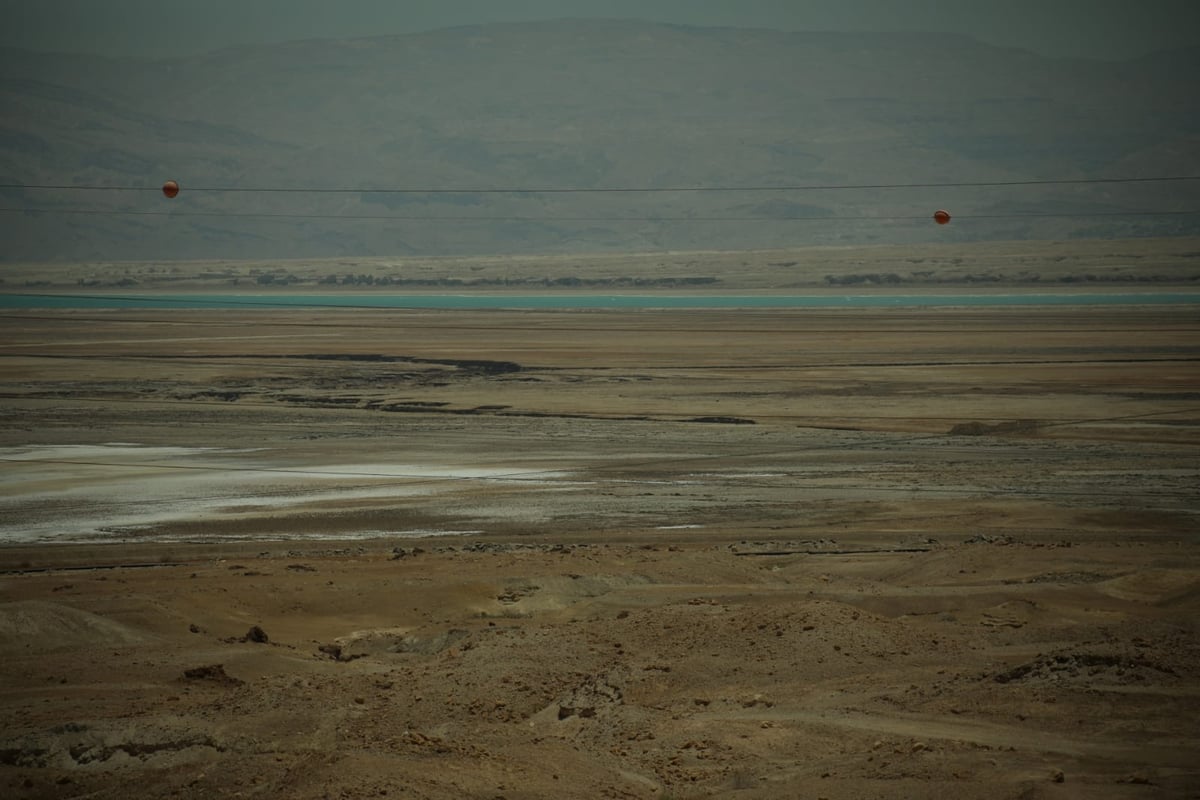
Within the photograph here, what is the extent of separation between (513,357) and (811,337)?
14.6 m

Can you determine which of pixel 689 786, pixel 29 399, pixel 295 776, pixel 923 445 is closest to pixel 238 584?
pixel 295 776

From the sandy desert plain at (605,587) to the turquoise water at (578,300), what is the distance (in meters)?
47.6

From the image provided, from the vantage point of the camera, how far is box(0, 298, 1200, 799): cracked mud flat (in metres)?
9.47

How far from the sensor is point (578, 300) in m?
108

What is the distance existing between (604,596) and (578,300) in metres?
93.7

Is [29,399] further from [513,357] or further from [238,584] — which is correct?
[238,584]

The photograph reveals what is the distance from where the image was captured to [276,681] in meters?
11.2

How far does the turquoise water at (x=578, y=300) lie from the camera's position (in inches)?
3526

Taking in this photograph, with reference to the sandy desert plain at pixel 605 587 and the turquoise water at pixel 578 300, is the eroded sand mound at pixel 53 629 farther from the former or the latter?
the turquoise water at pixel 578 300

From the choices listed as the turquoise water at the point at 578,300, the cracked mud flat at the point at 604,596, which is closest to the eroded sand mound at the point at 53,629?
the cracked mud flat at the point at 604,596

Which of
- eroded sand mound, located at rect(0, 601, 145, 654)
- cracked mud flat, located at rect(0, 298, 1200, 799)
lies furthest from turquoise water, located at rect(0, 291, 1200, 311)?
eroded sand mound, located at rect(0, 601, 145, 654)

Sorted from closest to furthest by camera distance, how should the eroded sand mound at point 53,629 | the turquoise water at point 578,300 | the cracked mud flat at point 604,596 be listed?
the cracked mud flat at point 604,596
the eroded sand mound at point 53,629
the turquoise water at point 578,300

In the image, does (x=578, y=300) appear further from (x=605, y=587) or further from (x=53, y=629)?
(x=53, y=629)

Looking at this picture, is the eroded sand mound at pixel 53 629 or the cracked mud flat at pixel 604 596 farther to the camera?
the eroded sand mound at pixel 53 629
